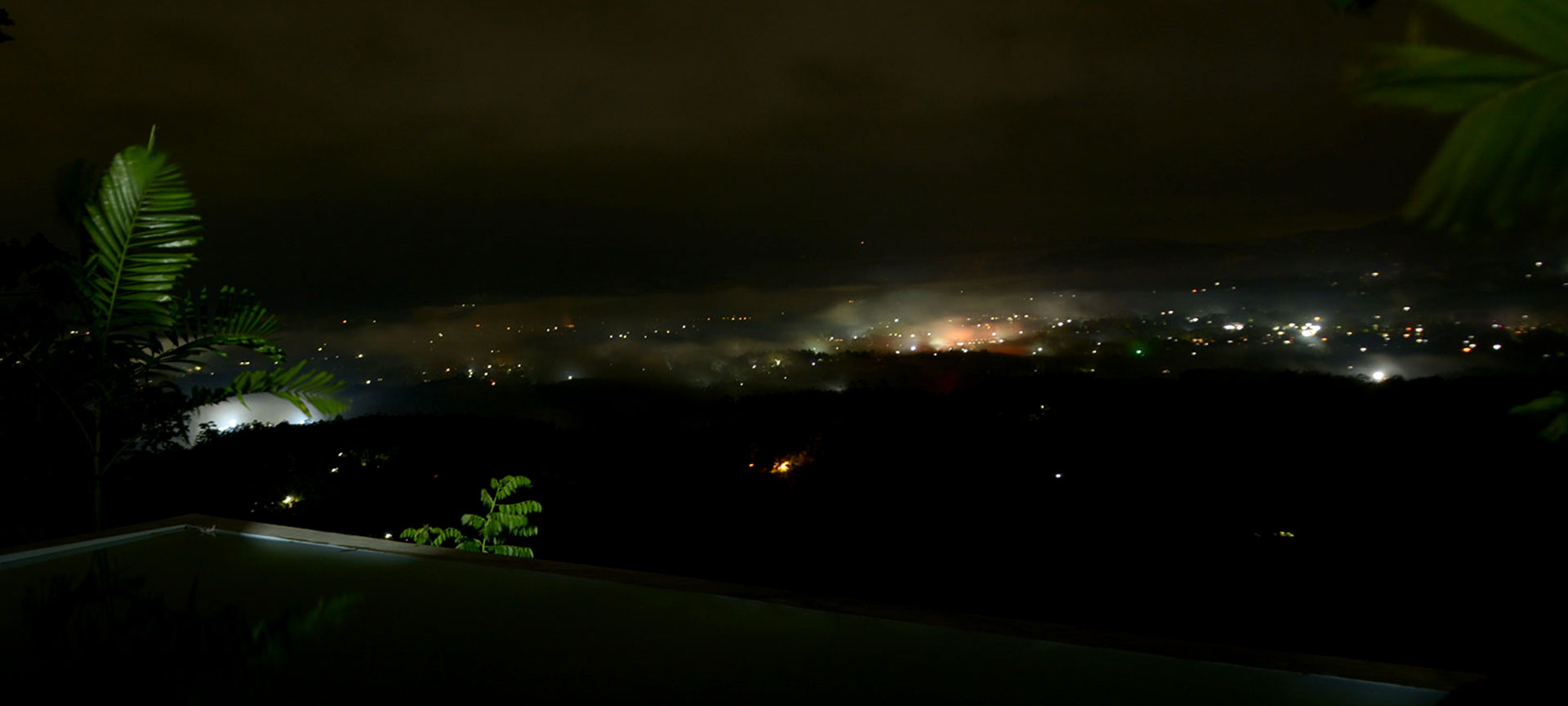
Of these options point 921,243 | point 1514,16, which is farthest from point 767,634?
point 921,243

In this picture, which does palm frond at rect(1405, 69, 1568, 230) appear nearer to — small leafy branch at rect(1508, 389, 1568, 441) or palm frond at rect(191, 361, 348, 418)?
small leafy branch at rect(1508, 389, 1568, 441)

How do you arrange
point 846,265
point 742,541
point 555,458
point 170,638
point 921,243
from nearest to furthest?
point 170,638
point 742,541
point 555,458
point 921,243
point 846,265

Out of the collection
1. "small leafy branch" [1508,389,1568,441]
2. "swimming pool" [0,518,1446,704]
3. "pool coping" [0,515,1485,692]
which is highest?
"small leafy branch" [1508,389,1568,441]

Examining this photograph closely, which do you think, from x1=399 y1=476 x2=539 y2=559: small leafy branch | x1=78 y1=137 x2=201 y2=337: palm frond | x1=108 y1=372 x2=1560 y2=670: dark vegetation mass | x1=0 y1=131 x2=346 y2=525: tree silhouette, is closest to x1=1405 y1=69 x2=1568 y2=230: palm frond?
x1=108 y1=372 x2=1560 y2=670: dark vegetation mass

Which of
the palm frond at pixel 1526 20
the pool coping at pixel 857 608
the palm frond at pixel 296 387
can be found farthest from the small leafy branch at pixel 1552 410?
A: the palm frond at pixel 296 387

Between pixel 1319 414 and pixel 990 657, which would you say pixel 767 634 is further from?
pixel 1319 414

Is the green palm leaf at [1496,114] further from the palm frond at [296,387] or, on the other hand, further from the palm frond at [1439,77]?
the palm frond at [296,387]
